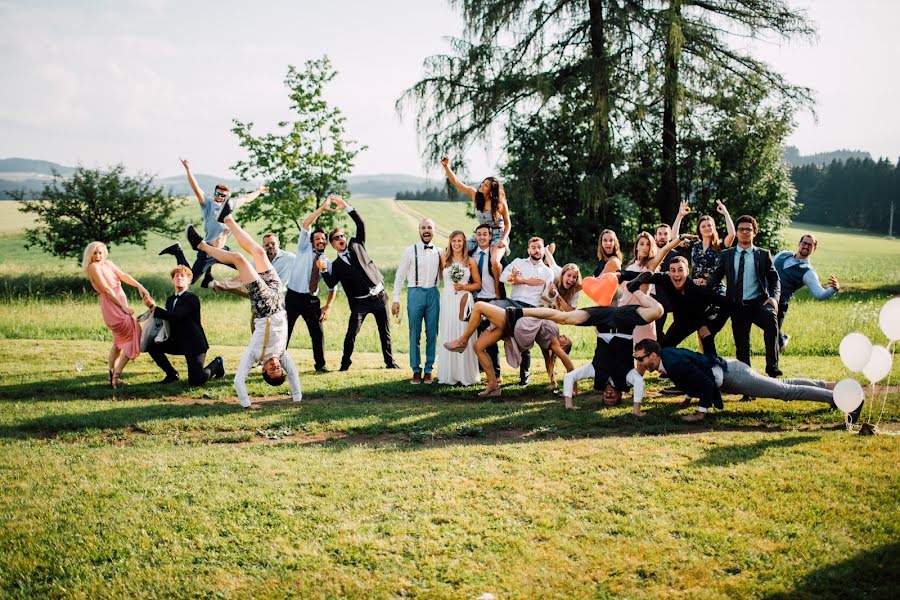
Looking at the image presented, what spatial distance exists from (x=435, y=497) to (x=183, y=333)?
641 cm

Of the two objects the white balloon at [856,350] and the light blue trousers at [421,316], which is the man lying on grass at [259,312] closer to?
the light blue trousers at [421,316]

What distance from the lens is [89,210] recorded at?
27344 millimetres

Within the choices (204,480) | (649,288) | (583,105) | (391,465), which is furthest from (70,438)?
(583,105)

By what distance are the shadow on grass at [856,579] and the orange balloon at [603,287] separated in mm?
4895

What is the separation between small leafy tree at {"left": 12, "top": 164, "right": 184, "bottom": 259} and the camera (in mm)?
26812

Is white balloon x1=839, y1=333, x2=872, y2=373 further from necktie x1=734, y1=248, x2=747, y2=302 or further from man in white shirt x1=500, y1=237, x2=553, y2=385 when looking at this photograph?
man in white shirt x1=500, y1=237, x2=553, y2=385

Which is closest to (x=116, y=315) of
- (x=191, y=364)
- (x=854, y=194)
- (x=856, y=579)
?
(x=191, y=364)

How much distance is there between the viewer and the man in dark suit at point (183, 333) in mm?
10508

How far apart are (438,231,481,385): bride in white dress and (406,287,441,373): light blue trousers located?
336 mm

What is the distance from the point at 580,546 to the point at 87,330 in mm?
14438

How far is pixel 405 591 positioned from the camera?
4469mm

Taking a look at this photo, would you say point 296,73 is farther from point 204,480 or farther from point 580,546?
point 580,546

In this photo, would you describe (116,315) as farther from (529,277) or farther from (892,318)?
(892,318)

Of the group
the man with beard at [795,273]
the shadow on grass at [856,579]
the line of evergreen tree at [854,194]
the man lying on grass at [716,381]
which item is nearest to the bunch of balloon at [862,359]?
the man lying on grass at [716,381]
